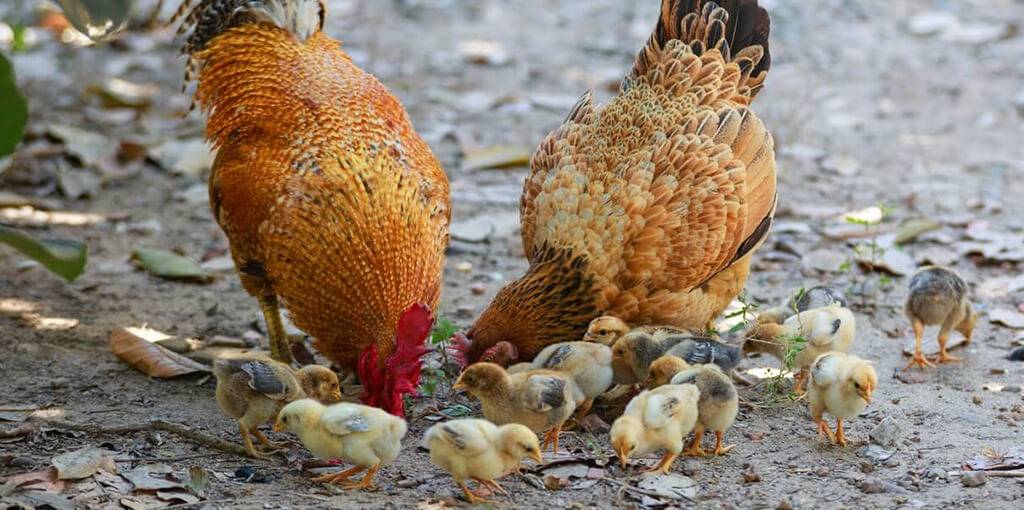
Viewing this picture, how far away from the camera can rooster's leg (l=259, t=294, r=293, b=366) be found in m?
5.23

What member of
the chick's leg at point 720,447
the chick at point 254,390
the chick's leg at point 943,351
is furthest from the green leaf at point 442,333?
the chick's leg at point 943,351

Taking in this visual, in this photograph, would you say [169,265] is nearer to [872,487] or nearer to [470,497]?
[470,497]

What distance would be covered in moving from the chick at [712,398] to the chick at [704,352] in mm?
297

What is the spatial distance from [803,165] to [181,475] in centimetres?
571

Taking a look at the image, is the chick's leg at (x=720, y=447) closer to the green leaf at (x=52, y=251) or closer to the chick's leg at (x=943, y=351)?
the chick's leg at (x=943, y=351)

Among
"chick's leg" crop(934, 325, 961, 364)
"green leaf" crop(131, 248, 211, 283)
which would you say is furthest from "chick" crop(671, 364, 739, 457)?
"green leaf" crop(131, 248, 211, 283)

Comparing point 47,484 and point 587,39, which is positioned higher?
point 587,39

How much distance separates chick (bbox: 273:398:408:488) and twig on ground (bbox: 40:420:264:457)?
16.2 inches

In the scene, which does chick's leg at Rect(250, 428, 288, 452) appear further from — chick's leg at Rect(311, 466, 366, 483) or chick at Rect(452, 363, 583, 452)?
chick at Rect(452, 363, 583, 452)

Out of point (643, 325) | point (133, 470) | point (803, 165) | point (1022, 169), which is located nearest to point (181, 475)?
point (133, 470)

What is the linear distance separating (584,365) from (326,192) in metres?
1.30

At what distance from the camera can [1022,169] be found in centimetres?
825

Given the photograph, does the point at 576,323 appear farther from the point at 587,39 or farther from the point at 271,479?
the point at 587,39

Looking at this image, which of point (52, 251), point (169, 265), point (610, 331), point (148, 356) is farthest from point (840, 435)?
point (169, 265)
